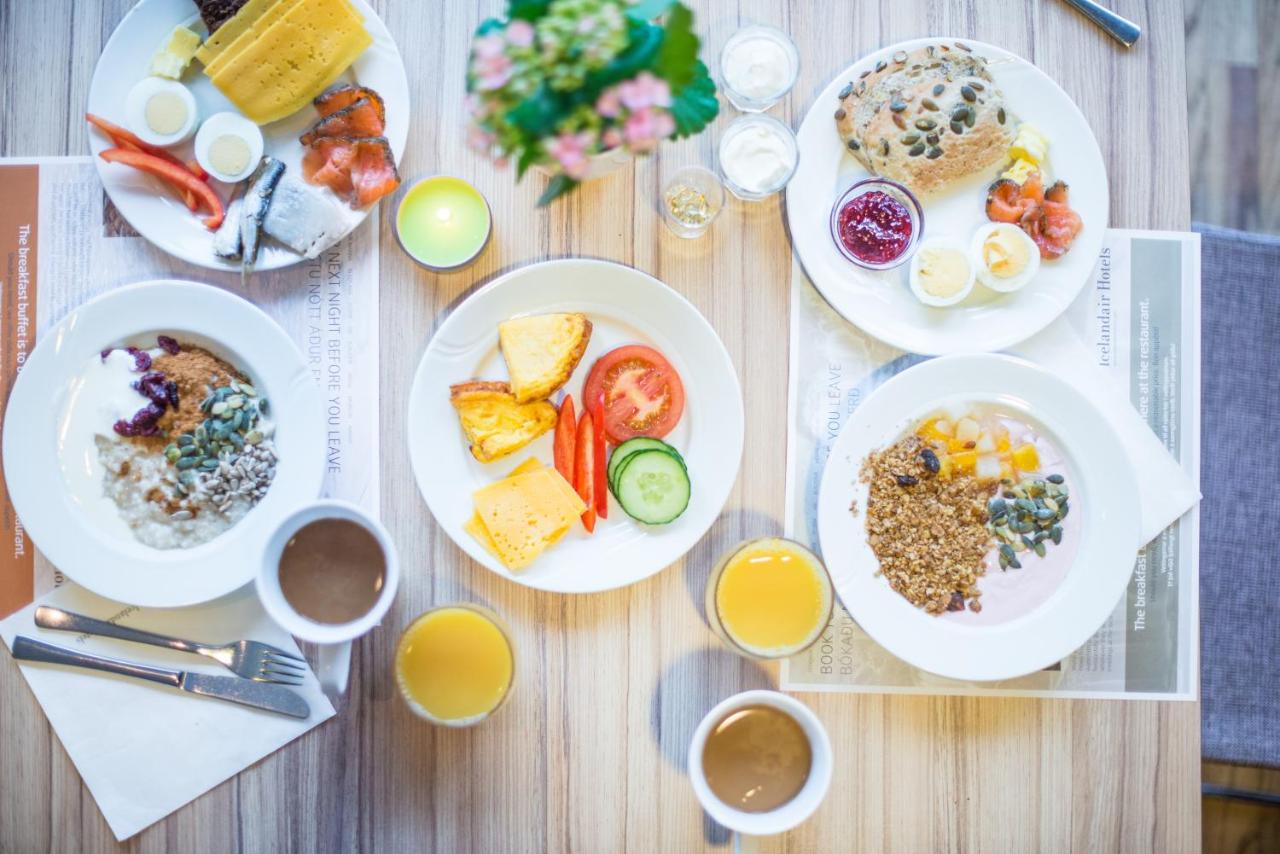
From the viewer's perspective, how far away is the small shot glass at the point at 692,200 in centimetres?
156

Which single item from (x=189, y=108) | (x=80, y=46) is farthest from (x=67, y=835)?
(x=80, y=46)

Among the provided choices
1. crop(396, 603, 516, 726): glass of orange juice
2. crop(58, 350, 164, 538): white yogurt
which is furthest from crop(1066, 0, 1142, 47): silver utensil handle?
crop(58, 350, 164, 538): white yogurt

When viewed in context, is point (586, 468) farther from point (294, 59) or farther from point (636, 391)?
point (294, 59)

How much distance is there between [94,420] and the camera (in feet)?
4.91

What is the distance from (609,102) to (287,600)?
3.10 ft

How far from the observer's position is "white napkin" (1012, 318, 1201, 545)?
1.61 meters

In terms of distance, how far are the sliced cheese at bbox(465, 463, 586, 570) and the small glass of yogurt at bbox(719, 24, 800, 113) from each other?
80 centimetres

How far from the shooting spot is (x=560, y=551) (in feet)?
5.00

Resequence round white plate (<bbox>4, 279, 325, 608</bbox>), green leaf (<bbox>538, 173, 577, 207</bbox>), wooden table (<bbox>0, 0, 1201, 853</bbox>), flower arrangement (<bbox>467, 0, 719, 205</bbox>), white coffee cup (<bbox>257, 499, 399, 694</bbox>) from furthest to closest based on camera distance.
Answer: wooden table (<bbox>0, 0, 1201, 853</bbox>)
round white plate (<bbox>4, 279, 325, 608</bbox>)
white coffee cup (<bbox>257, 499, 399, 694</bbox>)
green leaf (<bbox>538, 173, 577, 207</bbox>)
flower arrangement (<bbox>467, 0, 719, 205</bbox>)

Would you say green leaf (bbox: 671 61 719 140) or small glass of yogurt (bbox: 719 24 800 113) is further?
small glass of yogurt (bbox: 719 24 800 113)

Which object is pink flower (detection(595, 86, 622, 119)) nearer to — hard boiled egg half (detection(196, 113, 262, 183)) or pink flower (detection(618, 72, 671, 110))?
pink flower (detection(618, 72, 671, 110))

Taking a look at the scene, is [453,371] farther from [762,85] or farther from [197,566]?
[762,85]

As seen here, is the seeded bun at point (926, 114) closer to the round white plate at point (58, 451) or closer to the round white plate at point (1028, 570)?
the round white plate at point (1028, 570)

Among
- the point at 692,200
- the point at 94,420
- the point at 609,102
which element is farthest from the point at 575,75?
the point at 94,420
